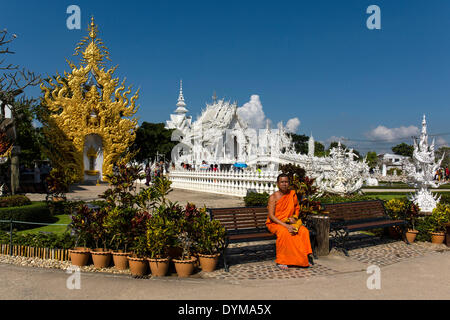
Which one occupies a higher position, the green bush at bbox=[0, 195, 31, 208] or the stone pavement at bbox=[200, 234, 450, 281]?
the green bush at bbox=[0, 195, 31, 208]

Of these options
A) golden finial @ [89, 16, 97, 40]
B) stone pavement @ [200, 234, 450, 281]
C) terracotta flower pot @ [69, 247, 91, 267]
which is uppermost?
golden finial @ [89, 16, 97, 40]

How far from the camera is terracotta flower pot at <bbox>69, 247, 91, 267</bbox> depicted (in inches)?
245

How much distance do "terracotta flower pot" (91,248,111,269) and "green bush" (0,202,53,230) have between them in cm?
413

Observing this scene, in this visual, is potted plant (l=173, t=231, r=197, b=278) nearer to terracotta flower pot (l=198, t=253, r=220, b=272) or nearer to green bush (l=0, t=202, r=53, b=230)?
terracotta flower pot (l=198, t=253, r=220, b=272)

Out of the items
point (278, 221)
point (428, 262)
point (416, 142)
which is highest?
point (416, 142)

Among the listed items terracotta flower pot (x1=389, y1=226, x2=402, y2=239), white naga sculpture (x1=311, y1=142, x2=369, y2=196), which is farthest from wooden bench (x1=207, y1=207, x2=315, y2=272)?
white naga sculpture (x1=311, y1=142, x2=369, y2=196)

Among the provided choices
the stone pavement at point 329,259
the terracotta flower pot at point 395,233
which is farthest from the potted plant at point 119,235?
the terracotta flower pot at point 395,233

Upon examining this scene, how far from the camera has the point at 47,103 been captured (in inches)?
1069

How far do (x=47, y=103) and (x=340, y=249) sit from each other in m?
26.3

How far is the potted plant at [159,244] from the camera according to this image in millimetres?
5633

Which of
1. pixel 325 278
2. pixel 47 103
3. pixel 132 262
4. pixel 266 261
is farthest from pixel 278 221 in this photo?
pixel 47 103

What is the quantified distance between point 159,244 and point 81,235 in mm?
1862

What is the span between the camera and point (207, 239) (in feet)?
19.8

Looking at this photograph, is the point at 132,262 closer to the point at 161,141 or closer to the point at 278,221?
the point at 278,221
